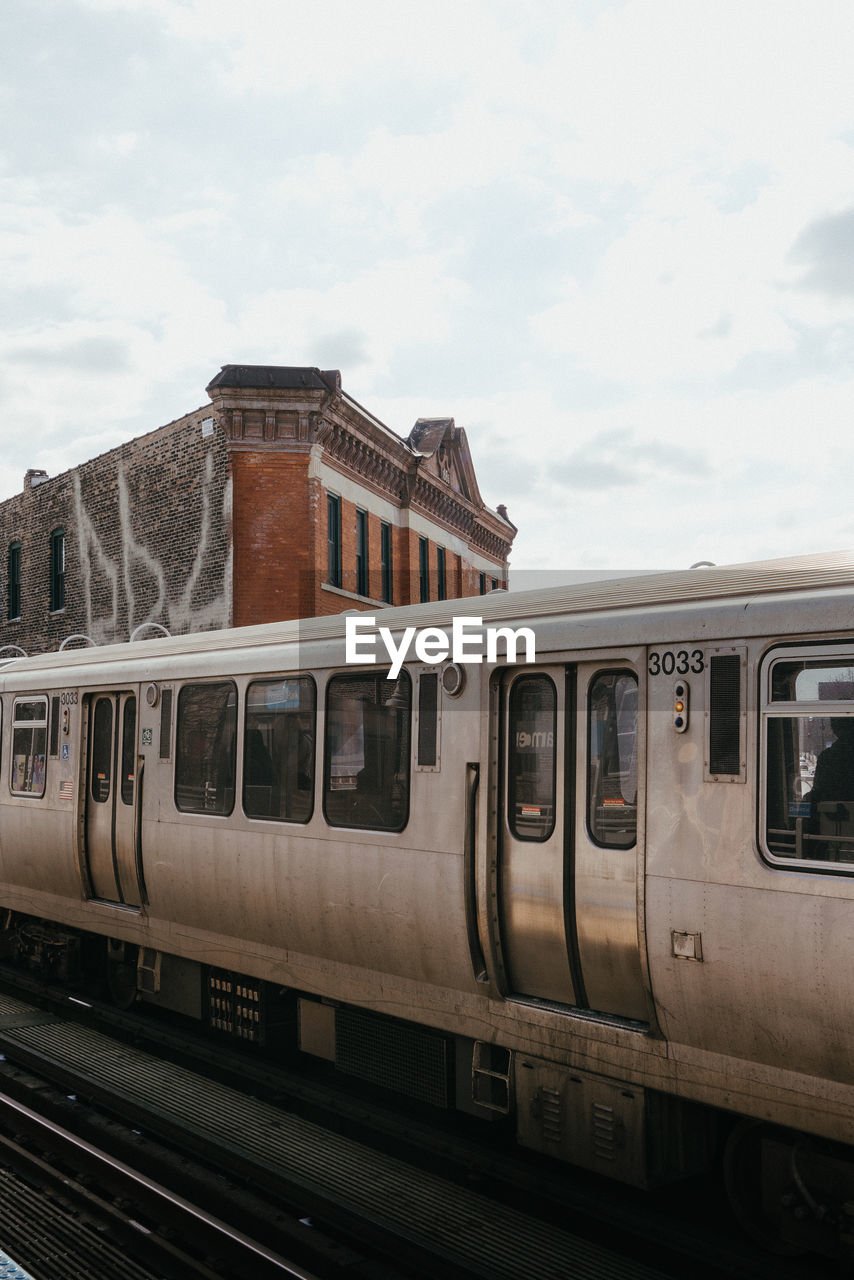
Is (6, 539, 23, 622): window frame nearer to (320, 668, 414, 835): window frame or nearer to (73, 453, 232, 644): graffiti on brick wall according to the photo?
(73, 453, 232, 644): graffiti on brick wall

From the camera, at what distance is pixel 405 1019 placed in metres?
6.61

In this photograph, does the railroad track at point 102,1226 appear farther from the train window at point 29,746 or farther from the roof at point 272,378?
the roof at point 272,378

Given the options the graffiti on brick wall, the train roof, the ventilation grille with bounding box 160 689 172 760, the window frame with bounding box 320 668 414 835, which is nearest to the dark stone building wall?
the graffiti on brick wall

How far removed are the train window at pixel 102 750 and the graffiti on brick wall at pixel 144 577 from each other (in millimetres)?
11885

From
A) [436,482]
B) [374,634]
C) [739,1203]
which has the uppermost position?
[436,482]

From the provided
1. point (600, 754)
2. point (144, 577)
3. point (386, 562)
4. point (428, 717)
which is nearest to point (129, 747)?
point (428, 717)


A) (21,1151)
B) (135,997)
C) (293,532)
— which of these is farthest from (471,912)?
(293,532)

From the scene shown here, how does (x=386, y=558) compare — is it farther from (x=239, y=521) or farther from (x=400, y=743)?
(x=400, y=743)

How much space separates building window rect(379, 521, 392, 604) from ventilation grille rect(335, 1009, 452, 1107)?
63.6 feet

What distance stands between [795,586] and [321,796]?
11.2 ft

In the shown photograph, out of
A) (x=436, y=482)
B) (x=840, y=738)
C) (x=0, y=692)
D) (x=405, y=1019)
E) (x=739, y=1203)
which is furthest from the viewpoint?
(x=436, y=482)

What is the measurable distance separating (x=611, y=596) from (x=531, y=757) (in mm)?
964

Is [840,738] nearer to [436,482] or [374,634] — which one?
[374,634]

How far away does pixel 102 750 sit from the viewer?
31.7 feet
